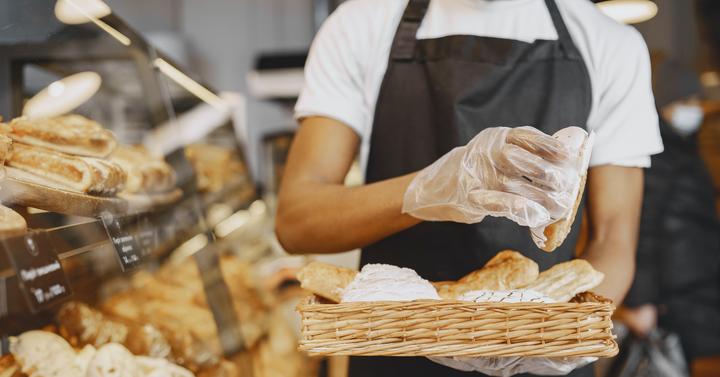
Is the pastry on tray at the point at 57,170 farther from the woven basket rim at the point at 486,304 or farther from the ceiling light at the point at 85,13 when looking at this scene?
the woven basket rim at the point at 486,304

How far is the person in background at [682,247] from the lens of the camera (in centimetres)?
339

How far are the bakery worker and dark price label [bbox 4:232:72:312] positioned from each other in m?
0.58

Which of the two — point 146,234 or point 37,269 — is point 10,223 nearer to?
point 37,269

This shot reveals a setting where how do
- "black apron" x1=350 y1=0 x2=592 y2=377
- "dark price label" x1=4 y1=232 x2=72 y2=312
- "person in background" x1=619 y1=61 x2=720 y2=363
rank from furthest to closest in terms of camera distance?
"person in background" x1=619 y1=61 x2=720 y2=363, "black apron" x1=350 y1=0 x2=592 y2=377, "dark price label" x1=4 y1=232 x2=72 y2=312

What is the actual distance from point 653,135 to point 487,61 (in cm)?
40

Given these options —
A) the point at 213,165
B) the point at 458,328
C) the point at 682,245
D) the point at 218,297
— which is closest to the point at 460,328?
the point at 458,328

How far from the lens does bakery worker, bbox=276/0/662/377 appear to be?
1.62m

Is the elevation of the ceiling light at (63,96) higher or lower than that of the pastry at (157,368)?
higher

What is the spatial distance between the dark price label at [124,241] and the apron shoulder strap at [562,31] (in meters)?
0.97

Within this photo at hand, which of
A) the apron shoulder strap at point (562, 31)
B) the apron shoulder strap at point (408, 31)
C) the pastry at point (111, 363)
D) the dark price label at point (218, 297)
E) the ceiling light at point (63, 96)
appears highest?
the ceiling light at point (63, 96)

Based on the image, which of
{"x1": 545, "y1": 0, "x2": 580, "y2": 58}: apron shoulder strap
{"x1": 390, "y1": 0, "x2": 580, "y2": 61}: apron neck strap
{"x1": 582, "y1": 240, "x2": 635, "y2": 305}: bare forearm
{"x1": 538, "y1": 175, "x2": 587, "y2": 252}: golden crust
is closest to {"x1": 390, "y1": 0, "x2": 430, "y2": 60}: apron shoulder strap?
{"x1": 390, "y1": 0, "x2": 580, "y2": 61}: apron neck strap

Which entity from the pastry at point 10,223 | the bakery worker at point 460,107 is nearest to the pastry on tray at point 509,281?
the bakery worker at point 460,107

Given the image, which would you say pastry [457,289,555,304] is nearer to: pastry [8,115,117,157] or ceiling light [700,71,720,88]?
pastry [8,115,117,157]

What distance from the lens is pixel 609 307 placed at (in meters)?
1.06
